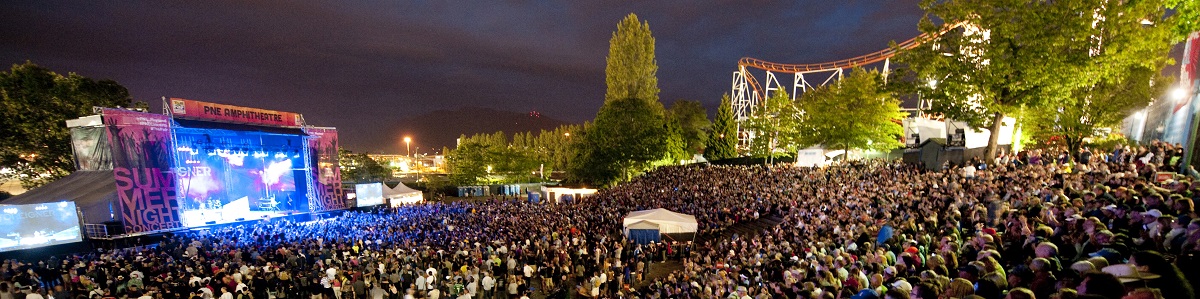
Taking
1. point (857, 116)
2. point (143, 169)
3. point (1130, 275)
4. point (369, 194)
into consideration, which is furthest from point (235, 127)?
point (857, 116)

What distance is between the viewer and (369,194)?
27938 millimetres

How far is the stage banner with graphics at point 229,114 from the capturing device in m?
19.4

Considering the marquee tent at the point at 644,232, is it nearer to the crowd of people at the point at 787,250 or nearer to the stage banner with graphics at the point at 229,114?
the crowd of people at the point at 787,250

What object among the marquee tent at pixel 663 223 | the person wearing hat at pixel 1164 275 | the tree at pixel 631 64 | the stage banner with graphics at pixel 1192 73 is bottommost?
Result: the marquee tent at pixel 663 223

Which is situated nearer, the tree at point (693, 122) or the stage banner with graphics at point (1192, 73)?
the stage banner with graphics at point (1192, 73)

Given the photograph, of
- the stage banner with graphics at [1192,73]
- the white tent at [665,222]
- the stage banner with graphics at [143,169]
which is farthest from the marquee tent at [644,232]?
the stage banner with graphics at [143,169]

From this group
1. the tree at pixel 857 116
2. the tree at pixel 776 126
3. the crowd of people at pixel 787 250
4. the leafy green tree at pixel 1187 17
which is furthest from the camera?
the tree at pixel 776 126

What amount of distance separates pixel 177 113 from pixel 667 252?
21.5m

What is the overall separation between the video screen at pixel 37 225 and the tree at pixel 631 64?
1258 inches

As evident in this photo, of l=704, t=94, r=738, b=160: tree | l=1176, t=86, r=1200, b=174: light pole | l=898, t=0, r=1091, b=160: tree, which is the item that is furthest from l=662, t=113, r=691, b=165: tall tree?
l=1176, t=86, r=1200, b=174: light pole

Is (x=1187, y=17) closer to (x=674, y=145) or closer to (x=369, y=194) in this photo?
(x=674, y=145)

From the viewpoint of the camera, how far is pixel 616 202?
22750 millimetres

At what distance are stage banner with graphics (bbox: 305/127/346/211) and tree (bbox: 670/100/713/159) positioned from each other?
30645 millimetres

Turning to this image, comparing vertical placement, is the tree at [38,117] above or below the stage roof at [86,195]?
above
